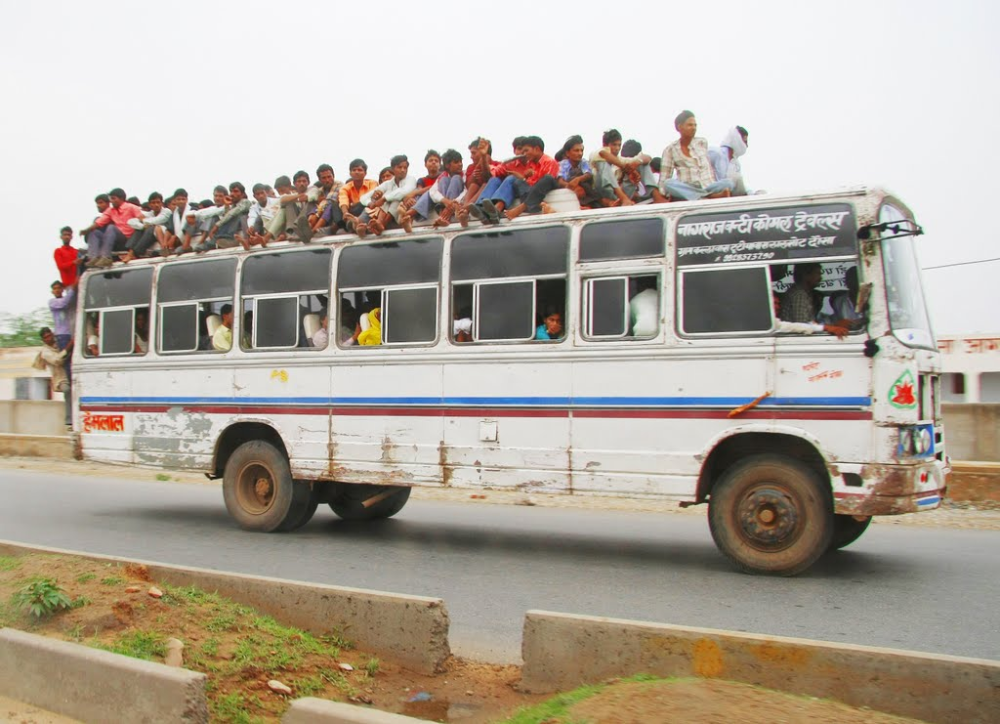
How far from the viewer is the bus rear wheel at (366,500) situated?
33.9ft

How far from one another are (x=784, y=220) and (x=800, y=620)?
308 centimetres

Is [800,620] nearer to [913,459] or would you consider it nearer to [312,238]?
[913,459]

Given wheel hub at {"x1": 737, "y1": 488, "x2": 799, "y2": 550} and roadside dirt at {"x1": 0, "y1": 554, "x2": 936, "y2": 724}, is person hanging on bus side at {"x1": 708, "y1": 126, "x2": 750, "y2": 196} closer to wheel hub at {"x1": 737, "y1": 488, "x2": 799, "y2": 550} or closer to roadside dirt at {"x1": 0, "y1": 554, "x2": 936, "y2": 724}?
wheel hub at {"x1": 737, "y1": 488, "x2": 799, "y2": 550}

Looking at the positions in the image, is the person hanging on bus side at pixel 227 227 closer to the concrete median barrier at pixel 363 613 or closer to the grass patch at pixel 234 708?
the concrete median barrier at pixel 363 613

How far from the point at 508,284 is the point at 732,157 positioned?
8.17 feet

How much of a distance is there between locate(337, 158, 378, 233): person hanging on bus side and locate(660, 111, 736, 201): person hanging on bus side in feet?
11.1

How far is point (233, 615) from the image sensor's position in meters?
5.11

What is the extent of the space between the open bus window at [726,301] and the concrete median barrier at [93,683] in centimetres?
502

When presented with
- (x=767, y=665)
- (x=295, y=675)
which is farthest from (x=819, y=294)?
(x=295, y=675)

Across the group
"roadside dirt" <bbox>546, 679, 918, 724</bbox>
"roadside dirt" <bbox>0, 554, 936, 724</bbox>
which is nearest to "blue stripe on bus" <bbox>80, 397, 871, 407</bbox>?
"roadside dirt" <bbox>0, 554, 936, 724</bbox>

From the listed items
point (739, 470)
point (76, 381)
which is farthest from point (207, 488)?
point (739, 470)

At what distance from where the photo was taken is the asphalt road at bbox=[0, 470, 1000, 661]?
6.10m

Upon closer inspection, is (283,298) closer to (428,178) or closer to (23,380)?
(428,178)

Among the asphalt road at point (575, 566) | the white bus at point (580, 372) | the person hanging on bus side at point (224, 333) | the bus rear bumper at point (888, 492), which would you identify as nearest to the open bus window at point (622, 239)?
the white bus at point (580, 372)
